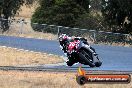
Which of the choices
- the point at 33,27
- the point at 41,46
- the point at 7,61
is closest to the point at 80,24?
the point at 33,27

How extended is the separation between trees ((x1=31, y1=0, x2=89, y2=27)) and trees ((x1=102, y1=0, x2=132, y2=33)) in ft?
12.8

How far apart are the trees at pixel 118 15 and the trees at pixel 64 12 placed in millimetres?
3890

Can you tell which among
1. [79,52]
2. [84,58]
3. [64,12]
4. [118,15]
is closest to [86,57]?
[84,58]

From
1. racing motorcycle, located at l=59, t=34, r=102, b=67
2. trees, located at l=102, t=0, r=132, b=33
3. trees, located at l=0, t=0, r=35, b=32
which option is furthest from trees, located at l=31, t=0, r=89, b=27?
racing motorcycle, located at l=59, t=34, r=102, b=67

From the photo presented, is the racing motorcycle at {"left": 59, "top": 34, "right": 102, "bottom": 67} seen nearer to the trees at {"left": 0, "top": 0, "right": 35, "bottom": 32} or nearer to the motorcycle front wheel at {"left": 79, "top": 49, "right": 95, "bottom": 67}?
the motorcycle front wheel at {"left": 79, "top": 49, "right": 95, "bottom": 67}

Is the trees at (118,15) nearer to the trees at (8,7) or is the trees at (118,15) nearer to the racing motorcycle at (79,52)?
the trees at (8,7)

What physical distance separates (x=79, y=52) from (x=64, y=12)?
31.8m

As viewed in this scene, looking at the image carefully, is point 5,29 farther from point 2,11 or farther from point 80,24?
point 80,24

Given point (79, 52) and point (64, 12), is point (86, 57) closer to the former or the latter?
point (79, 52)

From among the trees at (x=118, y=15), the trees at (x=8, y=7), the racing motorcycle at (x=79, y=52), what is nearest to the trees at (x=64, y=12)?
the trees at (x=8, y=7)

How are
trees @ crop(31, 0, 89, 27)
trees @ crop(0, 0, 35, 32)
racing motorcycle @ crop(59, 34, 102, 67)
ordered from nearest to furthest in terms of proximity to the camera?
racing motorcycle @ crop(59, 34, 102, 67), trees @ crop(0, 0, 35, 32), trees @ crop(31, 0, 89, 27)

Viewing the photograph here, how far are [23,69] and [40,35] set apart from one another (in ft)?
58.5

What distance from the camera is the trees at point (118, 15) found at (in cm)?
3747

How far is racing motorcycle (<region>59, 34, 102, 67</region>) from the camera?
35.8 feet
